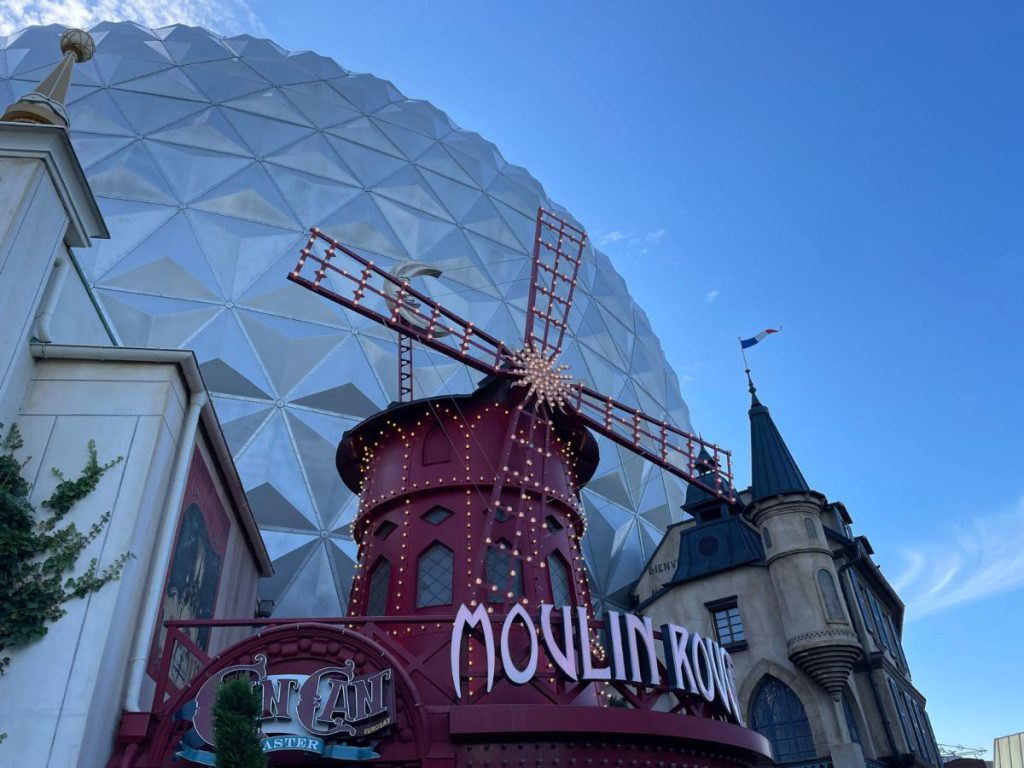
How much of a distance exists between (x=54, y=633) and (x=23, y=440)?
2.50 m

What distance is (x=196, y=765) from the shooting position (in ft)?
28.9

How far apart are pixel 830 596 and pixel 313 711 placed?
1545 cm

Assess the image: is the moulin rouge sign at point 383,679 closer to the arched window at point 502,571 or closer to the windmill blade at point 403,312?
the arched window at point 502,571

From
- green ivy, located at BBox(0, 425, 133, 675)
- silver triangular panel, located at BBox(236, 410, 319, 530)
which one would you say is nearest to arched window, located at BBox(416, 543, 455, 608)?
green ivy, located at BBox(0, 425, 133, 675)

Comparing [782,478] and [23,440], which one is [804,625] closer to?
[782,478]

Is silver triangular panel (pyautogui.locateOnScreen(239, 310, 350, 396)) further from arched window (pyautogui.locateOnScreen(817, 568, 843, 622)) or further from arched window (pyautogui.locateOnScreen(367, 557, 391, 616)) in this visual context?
arched window (pyautogui.locateOnScreen(817, 568, 843, 622))

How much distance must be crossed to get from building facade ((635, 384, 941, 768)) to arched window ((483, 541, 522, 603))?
7654mm

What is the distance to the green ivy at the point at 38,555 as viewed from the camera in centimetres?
874

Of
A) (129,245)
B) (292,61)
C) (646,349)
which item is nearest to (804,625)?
(646,349)

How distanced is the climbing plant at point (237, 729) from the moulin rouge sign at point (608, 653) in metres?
3.31

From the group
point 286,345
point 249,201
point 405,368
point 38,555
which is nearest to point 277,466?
point 286,345

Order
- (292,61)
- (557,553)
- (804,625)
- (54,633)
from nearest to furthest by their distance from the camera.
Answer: (54,633), (557,553), (804,625), (292,61)

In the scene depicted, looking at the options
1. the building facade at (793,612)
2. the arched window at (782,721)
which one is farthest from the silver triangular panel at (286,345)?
the arched window at (782,721)

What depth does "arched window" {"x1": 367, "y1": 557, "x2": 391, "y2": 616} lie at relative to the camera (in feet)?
44.2
